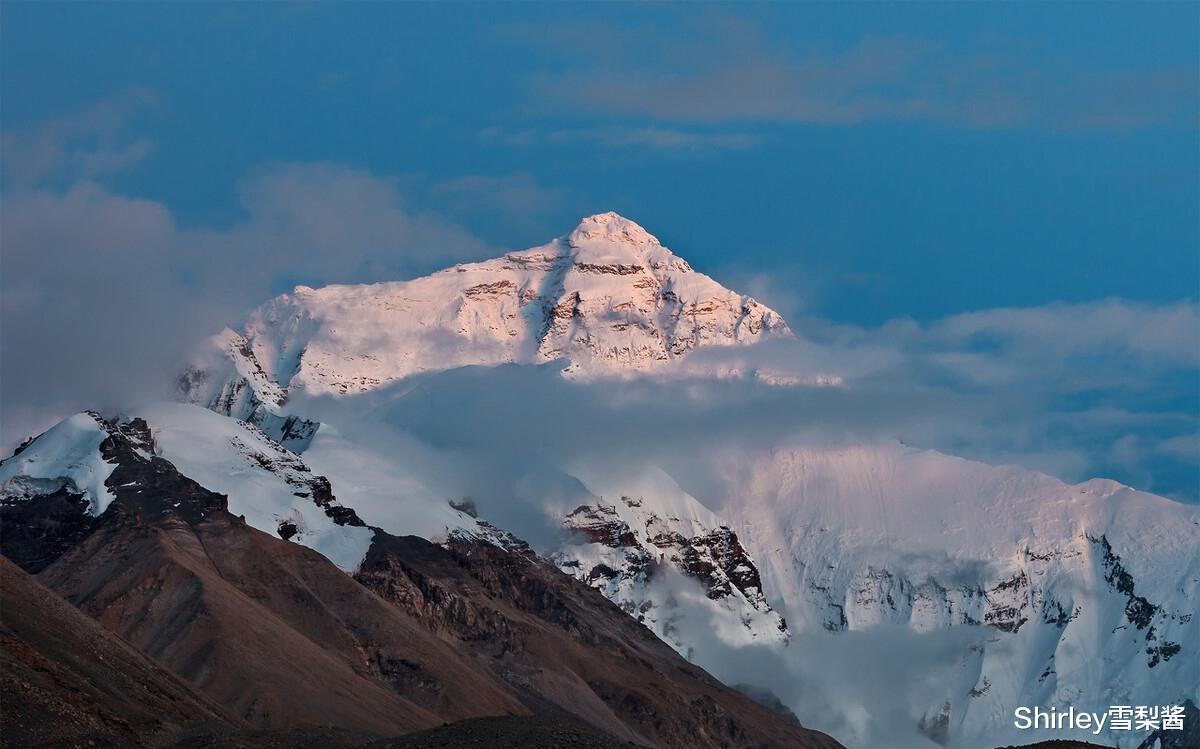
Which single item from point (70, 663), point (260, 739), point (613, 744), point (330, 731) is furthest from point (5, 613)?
point (613, 744)

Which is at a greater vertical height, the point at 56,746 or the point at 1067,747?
the point at 1067,747

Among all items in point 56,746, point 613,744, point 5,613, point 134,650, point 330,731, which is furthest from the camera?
point 134,650

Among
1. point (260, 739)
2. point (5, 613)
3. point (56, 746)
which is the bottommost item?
point (56, 746)

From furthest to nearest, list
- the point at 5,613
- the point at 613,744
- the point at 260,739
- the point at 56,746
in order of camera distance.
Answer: the point at 5,613, the point at 260,739, the point at 613,744, the point at 56,746

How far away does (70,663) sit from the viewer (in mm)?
154500

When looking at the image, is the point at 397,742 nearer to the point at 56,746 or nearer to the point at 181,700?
the point at 56,746

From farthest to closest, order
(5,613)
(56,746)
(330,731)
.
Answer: (5,613)
(330,731)
(56,746)

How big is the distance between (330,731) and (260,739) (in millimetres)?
17392

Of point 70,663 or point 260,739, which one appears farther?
point 70,663

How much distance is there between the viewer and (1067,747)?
12056cm

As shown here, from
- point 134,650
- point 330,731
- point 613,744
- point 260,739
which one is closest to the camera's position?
point 613,744

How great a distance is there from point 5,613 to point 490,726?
53.7 metres

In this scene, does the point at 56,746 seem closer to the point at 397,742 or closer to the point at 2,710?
the point at 2,710

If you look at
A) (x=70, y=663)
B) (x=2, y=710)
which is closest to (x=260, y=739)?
(x=2, y=710)
